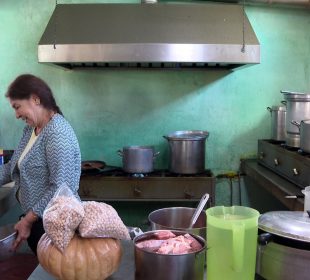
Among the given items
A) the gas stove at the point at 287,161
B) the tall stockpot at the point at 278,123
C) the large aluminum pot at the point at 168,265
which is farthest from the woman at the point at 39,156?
the tall stockpot at the point at 278,123

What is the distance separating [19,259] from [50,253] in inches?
79.7

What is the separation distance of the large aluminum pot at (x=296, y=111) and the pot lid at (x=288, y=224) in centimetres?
128

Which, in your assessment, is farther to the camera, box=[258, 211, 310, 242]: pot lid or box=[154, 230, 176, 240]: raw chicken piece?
box=[154, 230, 176, 240]: raw chicken piece

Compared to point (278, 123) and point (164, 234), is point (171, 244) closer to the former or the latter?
point (164, 234)

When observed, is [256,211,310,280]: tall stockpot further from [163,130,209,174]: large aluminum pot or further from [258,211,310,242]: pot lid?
[163,130,209,174]: large aluminum pot

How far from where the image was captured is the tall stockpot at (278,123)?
8.37ft

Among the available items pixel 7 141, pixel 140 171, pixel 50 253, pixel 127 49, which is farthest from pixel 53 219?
pixel 7 141

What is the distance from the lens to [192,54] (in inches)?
85.7

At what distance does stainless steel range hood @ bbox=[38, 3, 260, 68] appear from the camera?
7.15 ft

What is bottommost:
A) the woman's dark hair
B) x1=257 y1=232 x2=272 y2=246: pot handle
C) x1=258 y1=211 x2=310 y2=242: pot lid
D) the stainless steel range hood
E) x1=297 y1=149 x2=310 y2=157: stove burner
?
x1=257 y1=232 x2=272 y2=246: pot handle

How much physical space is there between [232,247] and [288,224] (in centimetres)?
15

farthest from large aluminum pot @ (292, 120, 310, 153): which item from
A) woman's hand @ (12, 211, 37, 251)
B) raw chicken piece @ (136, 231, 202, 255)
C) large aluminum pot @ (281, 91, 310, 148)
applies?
woman's hand @ (12, 211, 37, 251)

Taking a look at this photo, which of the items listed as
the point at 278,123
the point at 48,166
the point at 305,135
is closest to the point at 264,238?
the point at 48,166

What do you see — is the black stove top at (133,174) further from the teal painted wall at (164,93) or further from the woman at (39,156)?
the woman at (39,156)
